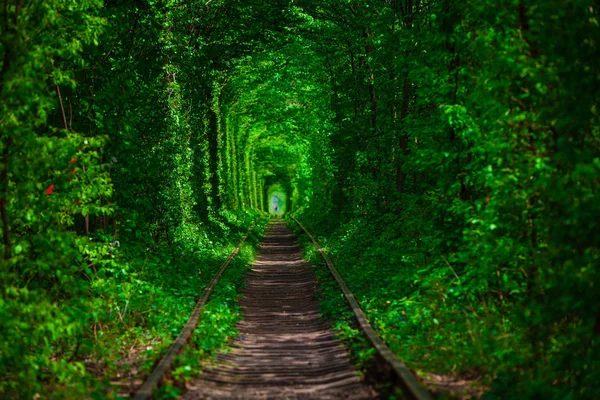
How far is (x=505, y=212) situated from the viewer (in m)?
7.50

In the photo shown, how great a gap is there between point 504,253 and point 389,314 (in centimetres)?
303

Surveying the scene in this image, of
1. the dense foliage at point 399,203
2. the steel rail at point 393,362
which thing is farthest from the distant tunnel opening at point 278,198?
the steel rail at point 393,362

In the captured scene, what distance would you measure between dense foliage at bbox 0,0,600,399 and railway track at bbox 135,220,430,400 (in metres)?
0.50

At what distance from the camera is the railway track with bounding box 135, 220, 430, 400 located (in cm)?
683

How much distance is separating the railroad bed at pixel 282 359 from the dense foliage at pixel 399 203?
0.55m

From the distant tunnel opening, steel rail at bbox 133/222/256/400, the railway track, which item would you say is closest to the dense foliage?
steel rail at bbox 133/222/256/400

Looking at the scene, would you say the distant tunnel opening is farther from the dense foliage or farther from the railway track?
the railway track

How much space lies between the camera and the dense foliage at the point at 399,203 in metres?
5.98

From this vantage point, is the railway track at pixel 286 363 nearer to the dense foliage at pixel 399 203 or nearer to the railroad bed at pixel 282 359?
the railroad bed at pixel 282 359

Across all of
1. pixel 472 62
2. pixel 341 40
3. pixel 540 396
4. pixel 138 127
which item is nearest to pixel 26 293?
pixel 540 396

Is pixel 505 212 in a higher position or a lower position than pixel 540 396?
higher

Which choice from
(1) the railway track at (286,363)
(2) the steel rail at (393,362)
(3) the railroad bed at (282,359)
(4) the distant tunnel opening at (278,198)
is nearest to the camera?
(2) the steel rail at (393,362)

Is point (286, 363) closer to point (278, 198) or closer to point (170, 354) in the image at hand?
point (170, 354)

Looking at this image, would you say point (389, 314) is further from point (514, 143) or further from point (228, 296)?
point (228, 296)
